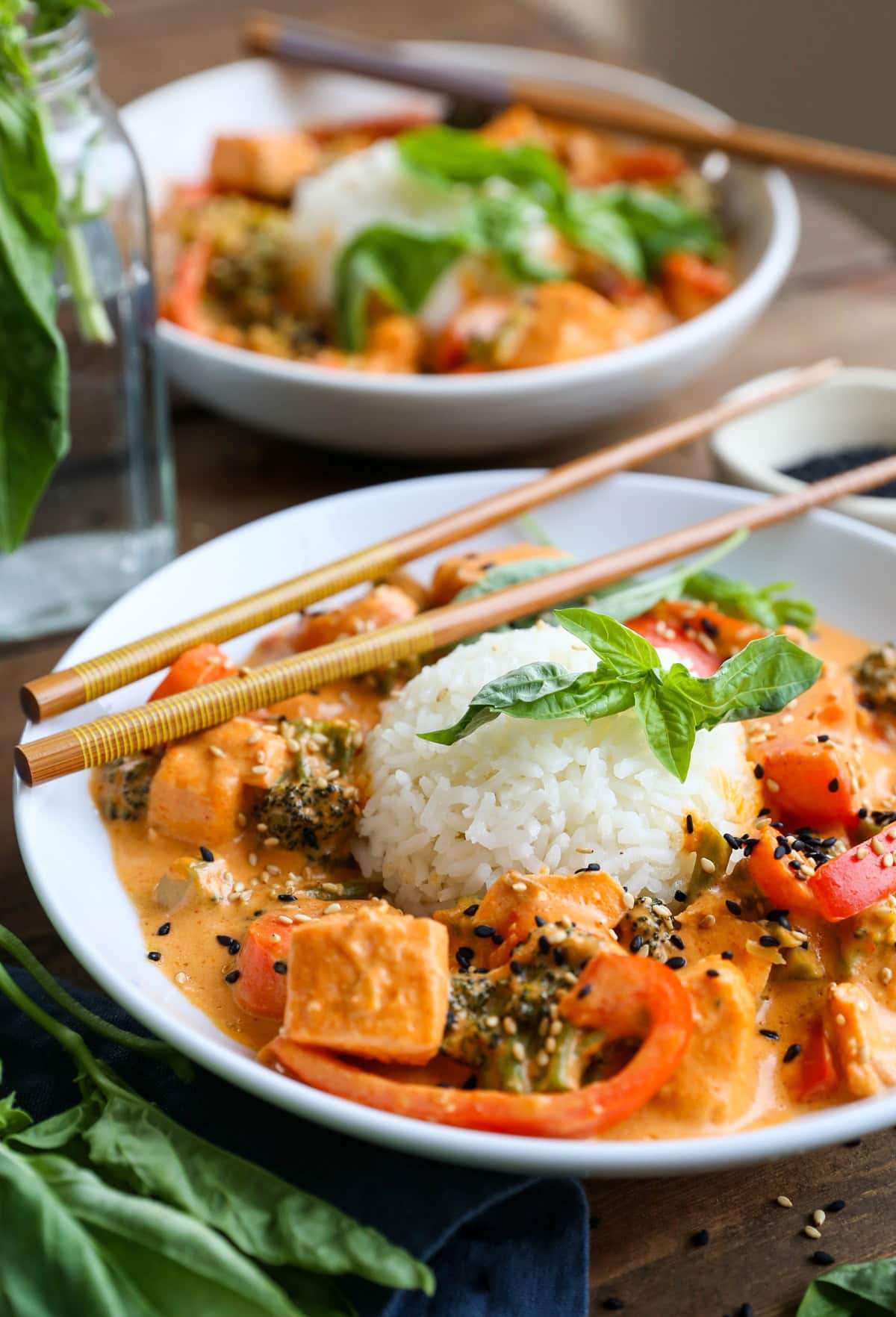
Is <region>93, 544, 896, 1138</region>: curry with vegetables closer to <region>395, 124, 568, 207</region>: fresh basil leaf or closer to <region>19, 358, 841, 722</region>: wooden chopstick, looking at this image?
<region>19, 358, 841, 722</region>: wooden chopstick

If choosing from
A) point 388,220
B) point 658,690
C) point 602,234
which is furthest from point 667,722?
point 388,220

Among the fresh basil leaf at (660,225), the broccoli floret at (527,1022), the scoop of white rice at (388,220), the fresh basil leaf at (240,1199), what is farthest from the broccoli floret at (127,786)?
the fresh basil leaf at (660,225)

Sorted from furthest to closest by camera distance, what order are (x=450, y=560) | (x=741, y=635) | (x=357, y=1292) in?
(x=450, y=560), (x=741, y=635), (x=357, y=1292)

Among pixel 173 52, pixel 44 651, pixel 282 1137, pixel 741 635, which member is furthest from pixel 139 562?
pixel 173 52

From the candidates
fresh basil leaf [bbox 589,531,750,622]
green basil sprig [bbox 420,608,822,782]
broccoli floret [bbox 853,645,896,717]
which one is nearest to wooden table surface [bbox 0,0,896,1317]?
green basil sprig [bbox 420,608,822,782]

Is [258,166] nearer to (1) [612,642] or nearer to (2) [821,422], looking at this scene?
(2) [821,422]

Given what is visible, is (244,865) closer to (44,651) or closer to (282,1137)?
(282,1137)
